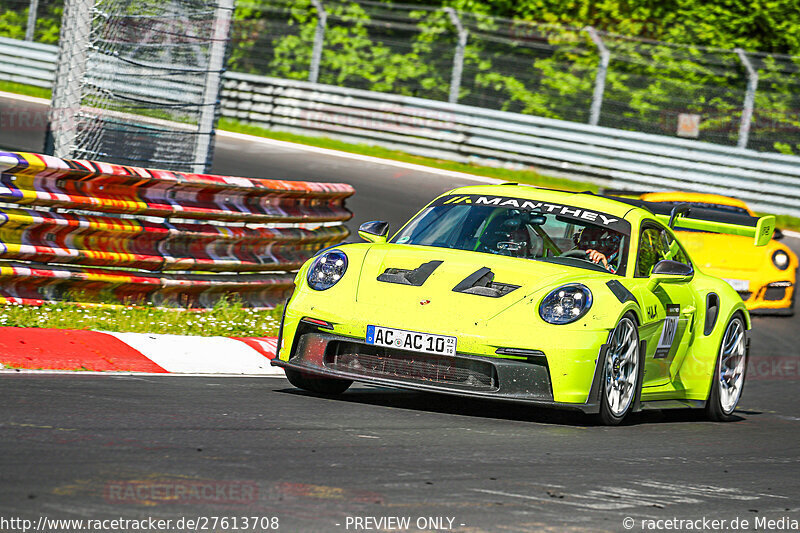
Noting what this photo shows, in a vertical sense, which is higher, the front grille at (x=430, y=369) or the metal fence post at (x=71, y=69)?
the metal fence post at (x=71, y=69)

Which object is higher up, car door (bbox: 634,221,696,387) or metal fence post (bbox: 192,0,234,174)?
metal fence post (bbox: 192,0,234,174)

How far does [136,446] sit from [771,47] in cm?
2348

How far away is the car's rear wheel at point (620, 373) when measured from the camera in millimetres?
6664

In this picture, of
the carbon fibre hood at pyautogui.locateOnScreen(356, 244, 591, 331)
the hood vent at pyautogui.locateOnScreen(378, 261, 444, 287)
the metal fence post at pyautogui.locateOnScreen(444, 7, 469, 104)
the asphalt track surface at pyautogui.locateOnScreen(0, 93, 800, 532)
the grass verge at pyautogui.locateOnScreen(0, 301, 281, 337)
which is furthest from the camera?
the metal fence post at pyautogui.locateOnScreen(444, 7, 469, 104)

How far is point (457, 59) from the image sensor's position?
73.5 feet

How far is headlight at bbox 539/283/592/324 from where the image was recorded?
6.53 m

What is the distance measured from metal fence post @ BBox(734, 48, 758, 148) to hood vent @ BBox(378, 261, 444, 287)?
14.4 meters

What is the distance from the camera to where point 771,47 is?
26.2m

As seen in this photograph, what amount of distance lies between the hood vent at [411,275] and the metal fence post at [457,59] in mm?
15614

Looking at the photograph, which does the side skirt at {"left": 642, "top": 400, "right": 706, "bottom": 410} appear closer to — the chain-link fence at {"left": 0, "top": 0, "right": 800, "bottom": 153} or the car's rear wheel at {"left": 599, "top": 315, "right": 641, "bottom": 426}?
the car's rear wheel at {"left": 599, "top": 315, "right": 641, "bottom": 426}

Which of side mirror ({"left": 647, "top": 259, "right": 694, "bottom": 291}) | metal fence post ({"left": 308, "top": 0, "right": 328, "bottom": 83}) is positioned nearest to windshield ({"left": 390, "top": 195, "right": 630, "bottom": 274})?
side mirror ({"left": 647, "top": 259, "right": 694, "bottom": 291})

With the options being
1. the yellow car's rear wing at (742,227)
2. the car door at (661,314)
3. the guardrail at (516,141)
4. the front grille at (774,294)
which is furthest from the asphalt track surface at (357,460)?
the guardrail at (516,141)

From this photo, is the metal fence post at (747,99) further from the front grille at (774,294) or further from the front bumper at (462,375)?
the front bumper at (462,375)

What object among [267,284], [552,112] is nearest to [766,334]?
[267,284]
